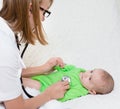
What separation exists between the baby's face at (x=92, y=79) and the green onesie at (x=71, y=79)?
0.03 meters

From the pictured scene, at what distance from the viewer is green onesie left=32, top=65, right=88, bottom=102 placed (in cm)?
161

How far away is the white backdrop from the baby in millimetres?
45

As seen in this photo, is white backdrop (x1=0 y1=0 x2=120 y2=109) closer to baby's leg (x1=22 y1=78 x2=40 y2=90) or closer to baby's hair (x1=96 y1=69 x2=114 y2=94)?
baby's hair (x1=96 y1=69 x2=114 y2=94)

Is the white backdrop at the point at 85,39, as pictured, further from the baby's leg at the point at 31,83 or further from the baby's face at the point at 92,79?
the baby's leg at the point at 31,83

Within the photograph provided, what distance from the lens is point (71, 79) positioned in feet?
5.45

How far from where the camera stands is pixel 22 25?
131 centimetres

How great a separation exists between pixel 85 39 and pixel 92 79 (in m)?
0.58

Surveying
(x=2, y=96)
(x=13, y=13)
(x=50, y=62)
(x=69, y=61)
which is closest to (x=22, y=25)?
(x=13, y=13)

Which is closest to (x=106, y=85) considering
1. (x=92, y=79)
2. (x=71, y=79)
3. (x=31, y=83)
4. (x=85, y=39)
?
(x=92, y=79)

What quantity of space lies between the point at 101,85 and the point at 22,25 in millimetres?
547

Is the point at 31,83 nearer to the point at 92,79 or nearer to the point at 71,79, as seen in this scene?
the point at 71,79

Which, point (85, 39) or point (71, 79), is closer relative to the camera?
point (71, 79)

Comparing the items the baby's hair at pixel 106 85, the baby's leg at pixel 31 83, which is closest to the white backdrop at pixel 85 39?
the baby's hair at pixel 106 85

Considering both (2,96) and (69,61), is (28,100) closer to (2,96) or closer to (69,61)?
(2,96)
